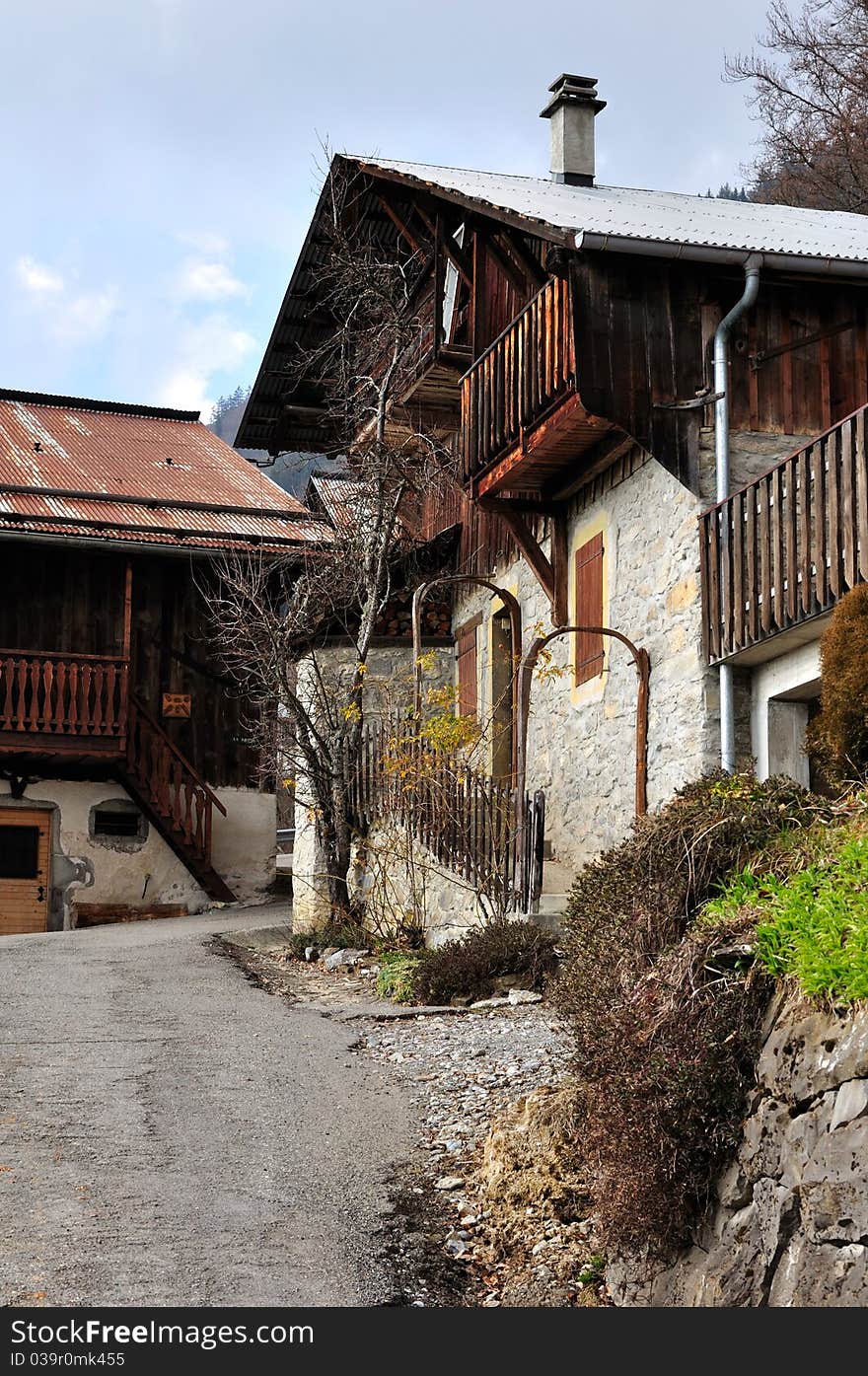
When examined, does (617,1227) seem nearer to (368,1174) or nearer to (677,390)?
(368,1174)

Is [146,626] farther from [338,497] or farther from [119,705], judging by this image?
[338,497]

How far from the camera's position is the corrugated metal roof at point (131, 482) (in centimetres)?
2103

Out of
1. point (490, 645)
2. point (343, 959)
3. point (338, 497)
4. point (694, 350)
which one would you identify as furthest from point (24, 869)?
point (694, 350)

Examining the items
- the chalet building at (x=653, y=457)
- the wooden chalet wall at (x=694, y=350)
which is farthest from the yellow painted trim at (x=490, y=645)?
the wooden chalet wall at (x=694, y=350)

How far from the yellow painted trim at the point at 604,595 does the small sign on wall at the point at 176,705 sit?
859 cm

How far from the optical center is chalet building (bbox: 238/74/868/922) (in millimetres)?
11055

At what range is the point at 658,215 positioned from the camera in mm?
14141

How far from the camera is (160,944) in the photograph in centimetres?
1595

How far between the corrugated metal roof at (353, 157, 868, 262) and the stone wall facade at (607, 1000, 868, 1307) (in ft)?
25.6

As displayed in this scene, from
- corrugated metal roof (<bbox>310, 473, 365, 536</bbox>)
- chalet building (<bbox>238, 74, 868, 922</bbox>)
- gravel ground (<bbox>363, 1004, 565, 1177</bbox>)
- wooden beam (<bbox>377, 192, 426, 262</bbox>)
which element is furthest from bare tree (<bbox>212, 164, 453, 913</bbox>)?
gravel ground (<bbox>363, 1004, 565, 1177</bbox>)

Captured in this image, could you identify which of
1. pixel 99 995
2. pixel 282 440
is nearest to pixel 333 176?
pixel 282 440

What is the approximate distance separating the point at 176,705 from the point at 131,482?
3502 mm

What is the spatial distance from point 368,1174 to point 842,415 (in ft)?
25.7

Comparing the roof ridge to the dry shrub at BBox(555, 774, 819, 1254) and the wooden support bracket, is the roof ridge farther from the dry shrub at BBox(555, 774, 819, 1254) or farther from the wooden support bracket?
the dry shrub at BBox(555, 774, 819, 1254)
